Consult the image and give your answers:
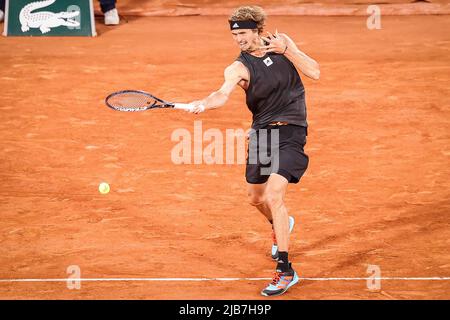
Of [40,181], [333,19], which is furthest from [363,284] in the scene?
[333,19]

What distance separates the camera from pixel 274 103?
8.70m

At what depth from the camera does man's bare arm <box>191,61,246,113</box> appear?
826cm

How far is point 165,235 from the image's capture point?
1000 cm

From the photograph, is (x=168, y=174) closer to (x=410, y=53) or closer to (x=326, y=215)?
(x=326, y=215)

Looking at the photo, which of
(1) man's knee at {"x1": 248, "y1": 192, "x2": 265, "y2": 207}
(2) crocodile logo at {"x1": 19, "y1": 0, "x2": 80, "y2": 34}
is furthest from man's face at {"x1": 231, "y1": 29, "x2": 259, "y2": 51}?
(2) crocodile logo at {"x1": 19, "y1": 0, "x2": 80, "y2": 34}

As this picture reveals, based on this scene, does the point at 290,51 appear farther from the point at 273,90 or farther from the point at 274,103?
the point at 274,103

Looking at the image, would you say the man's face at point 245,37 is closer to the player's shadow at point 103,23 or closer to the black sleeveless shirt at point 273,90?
the black sleeveless shirt at point 273,90

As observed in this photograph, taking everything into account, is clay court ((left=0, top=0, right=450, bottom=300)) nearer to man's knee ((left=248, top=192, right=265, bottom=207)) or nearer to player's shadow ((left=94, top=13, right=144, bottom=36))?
player's shadow ((left=94, top=13, right=144, bottom=36))

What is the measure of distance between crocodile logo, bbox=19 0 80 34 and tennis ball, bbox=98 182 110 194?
6642 mm

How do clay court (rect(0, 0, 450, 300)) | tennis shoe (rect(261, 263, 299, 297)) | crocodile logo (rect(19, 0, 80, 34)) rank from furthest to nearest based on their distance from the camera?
crocodile logo (rect(19, 0, 80, 34)), clay court (rect(0, 0, 450, 300)), tennis shoe (rect(261, 263, 299, 297))

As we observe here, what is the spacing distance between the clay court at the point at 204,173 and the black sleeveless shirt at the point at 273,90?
1.47 meters

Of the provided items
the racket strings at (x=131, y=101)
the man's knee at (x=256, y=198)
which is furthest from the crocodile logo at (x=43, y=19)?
the man's knee at (x=256, y=198)

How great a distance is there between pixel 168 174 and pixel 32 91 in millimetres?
3928

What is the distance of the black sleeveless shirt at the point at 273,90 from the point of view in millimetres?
8625
